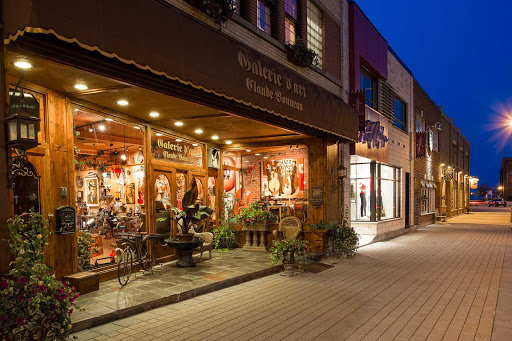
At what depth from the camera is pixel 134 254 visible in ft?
24.2

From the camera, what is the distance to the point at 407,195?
64.7 feet

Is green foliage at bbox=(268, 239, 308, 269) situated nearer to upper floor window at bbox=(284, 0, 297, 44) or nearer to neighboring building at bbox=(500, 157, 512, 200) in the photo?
upper floor window at bbox=(284, 0, 297, 44)

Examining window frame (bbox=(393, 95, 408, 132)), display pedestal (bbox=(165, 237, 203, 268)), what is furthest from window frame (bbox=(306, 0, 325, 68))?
window frame (bbox=(393, 95, 408, 132))

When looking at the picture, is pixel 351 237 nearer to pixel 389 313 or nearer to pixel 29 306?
pixel 389 313

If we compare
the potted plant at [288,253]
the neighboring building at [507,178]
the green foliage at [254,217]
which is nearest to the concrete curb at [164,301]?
the potted plant at [288,253]

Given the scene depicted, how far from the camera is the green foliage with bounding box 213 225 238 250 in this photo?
11.3 meters

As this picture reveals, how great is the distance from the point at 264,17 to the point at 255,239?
6316 mm

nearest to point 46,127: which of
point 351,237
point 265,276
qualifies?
point 265,276

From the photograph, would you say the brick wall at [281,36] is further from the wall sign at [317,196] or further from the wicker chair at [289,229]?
the wicker chair at [289,229]

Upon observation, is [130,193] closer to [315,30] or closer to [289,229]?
[289,229]

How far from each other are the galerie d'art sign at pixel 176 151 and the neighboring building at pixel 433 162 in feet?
46.5

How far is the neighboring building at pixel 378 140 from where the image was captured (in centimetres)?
1393

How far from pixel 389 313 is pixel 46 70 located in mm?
6268

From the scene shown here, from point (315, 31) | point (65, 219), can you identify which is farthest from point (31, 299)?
point (315, 31)
